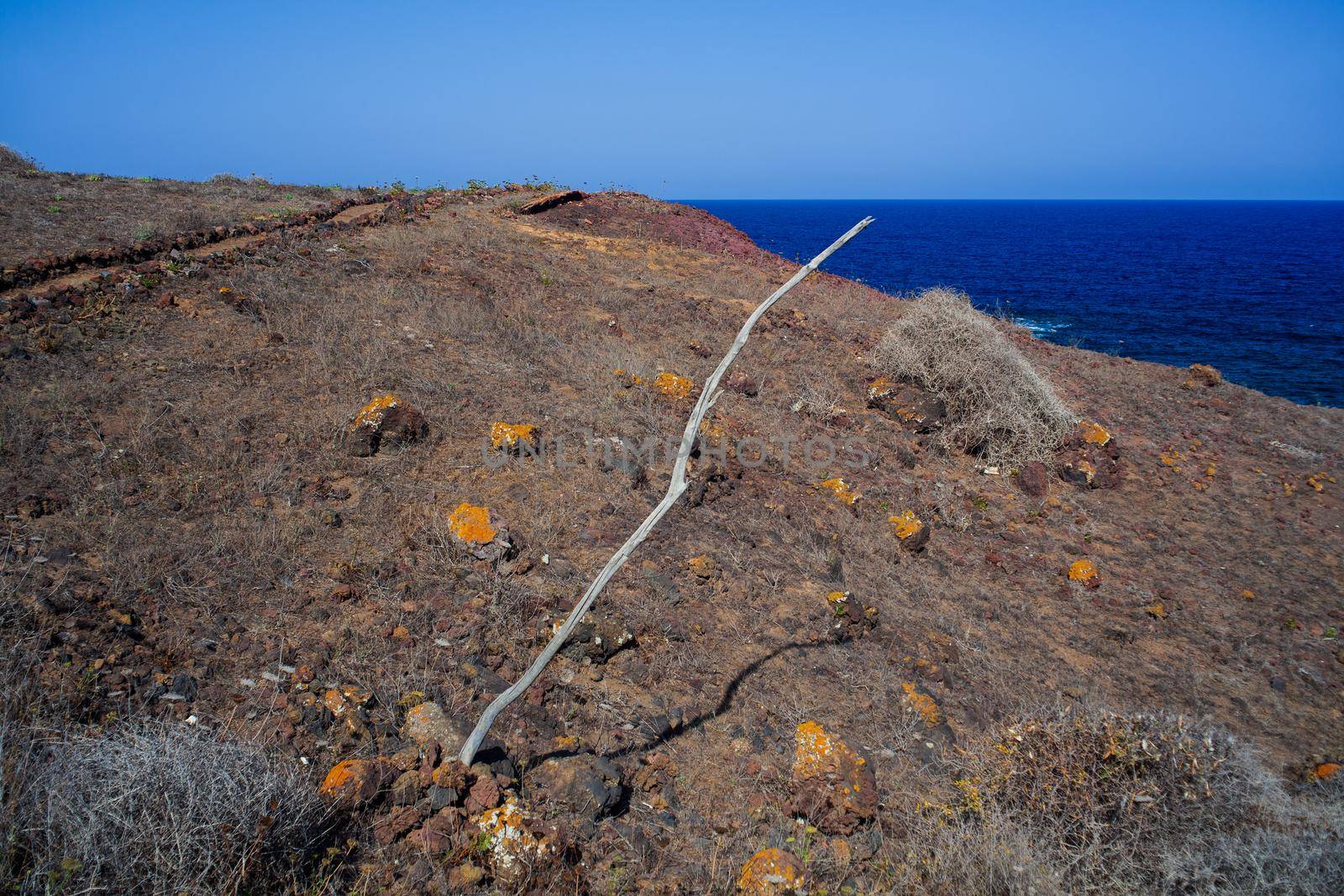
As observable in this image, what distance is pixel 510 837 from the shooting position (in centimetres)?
305

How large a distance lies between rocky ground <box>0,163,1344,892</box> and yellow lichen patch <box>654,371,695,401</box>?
0.07 metres

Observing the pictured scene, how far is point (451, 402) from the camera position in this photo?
Answer: 7.16 metres

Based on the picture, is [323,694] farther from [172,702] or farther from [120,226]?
[120,226]

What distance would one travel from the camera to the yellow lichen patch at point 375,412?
246 inches

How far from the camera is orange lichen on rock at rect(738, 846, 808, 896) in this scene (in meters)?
3.09

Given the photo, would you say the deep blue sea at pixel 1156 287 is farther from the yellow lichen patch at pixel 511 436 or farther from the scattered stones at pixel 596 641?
the scattered stones at pixel 596 641

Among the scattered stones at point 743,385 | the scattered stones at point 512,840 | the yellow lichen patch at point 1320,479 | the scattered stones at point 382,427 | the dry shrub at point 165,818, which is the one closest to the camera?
the dry shrub at point 165,818

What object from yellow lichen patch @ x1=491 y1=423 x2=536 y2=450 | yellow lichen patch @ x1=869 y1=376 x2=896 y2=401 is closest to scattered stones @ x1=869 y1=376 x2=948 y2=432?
yellow lichen patch @ x1=869 y1=376 x2=896 y2=401

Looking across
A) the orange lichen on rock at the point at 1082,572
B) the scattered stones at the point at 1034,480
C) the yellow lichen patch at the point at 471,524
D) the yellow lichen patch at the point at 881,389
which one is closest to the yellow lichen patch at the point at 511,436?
the yellow lichen patch at the point at 471,524

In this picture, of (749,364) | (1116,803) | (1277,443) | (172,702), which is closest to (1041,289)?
(1277,443)

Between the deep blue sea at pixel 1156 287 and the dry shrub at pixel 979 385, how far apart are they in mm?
12699

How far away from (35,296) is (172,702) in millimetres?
7104

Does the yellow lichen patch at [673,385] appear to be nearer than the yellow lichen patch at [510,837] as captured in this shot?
No

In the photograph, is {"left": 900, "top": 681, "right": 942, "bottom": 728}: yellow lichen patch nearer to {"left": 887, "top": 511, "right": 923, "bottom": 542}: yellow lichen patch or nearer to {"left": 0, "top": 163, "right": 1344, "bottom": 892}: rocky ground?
{"left": 0, "top": 163, "right": 1344, "bottom": 892}: rocky ground
